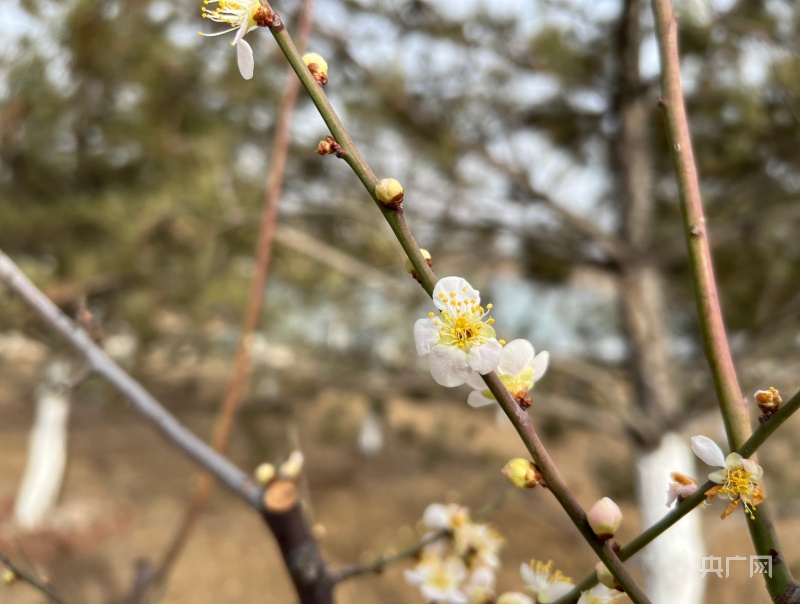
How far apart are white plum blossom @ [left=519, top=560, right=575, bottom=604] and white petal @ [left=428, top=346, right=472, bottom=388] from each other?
160 mm

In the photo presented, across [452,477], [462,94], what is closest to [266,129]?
[462,94]

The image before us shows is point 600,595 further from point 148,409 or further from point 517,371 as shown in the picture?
point 148,409

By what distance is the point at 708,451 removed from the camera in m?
0.24

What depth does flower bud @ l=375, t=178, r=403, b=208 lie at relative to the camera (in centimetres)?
20

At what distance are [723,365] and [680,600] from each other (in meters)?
1.55

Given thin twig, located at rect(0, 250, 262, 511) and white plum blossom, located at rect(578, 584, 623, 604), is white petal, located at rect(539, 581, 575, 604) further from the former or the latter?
thin twig, located at rect(0, 250, 262, 511)

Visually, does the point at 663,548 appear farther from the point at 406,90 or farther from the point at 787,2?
the point at 406,90

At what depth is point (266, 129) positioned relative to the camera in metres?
2.10

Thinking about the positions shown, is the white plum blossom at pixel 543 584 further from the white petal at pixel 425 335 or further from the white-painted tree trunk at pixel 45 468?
the white-painted tree trunk at pixel 45 468

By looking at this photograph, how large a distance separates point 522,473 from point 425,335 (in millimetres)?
65

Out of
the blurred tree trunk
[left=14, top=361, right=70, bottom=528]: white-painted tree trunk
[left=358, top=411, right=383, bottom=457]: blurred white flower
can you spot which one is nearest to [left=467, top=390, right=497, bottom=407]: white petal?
the blurred tree trunk

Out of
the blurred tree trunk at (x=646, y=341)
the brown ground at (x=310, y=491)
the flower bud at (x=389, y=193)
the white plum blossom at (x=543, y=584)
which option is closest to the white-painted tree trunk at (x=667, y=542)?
the blurred tree trunk at (x=646, y=341)

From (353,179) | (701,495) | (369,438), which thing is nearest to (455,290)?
(701,495)

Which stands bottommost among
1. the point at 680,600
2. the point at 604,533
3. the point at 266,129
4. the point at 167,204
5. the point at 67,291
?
the point at 604,533
